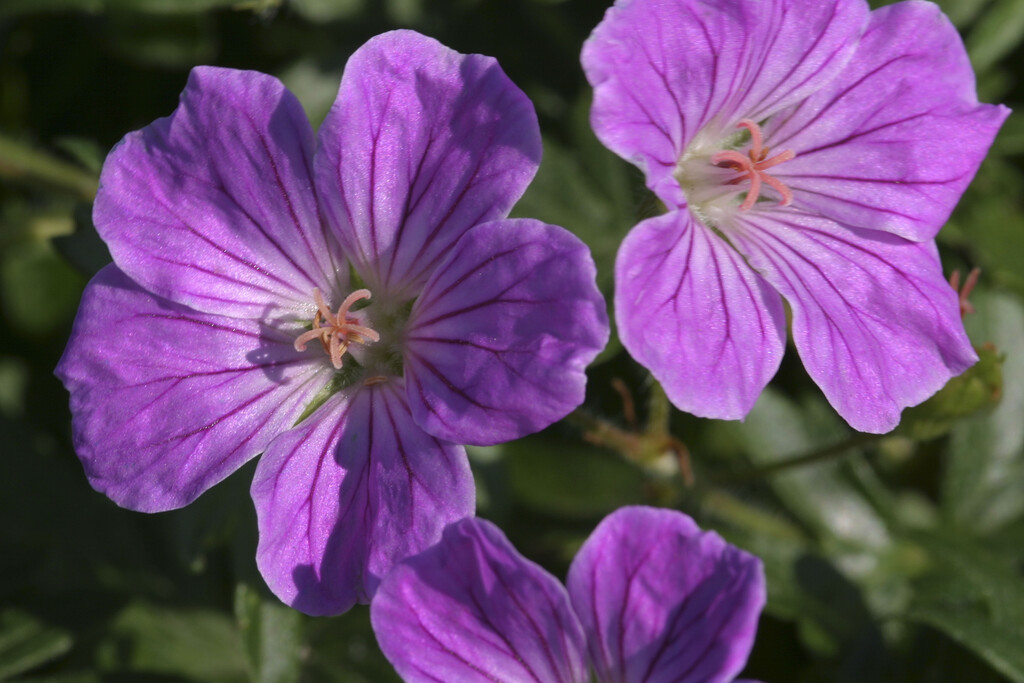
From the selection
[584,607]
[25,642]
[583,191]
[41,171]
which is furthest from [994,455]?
[41,171]

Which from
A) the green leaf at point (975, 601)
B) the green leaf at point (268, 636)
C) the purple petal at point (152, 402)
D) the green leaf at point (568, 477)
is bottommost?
the green leaf at point (568, 477)

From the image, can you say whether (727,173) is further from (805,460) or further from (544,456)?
(544,456)

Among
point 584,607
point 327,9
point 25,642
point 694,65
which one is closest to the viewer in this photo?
point 584,607

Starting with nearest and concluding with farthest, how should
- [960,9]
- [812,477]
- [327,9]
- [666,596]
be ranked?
[666,596], [960,9], [327,9], [812,477]

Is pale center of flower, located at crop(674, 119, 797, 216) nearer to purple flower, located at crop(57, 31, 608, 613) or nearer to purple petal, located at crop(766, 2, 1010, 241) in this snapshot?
purple petal, located at crop(766, 2, 1010, 241)

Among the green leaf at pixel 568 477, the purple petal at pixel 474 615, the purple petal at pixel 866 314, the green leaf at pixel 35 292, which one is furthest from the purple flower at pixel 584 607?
the green leaf at pixel 35 292

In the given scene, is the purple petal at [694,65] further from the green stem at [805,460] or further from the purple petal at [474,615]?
the green stem at [805,460]
